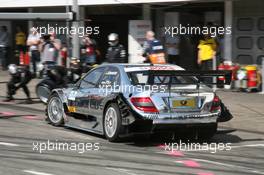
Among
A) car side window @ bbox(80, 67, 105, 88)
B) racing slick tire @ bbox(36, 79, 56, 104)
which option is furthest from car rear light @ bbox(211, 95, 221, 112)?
racing slick tire @ bbox(36, 79, 56, 104)

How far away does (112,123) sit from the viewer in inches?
390

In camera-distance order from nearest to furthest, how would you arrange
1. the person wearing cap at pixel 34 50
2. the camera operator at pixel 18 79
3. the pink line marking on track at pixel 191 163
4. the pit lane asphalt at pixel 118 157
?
the pit lane asphalt at pixel 118 157, the pink line marking on track at pixel 191 163, the camera operator at pixel 18 79, the person wearing cap at pixel 34 50

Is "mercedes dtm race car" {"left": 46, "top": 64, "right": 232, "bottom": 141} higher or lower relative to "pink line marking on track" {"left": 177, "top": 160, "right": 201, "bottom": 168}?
higher

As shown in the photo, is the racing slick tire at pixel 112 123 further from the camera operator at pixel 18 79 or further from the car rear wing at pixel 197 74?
the camera operator at pixel 18 79

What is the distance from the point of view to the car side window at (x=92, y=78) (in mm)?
10812

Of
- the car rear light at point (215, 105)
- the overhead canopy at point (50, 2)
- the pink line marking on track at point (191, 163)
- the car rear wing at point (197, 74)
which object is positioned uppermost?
the overhead canopy at point (50, 2)

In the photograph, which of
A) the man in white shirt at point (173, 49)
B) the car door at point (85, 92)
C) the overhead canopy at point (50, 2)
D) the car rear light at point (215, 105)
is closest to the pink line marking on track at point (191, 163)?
the car rear light at point (215, 105)

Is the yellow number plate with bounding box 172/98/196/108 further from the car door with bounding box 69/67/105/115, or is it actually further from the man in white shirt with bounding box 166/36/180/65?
the man in white shirt with bounding box 166/36/180/65

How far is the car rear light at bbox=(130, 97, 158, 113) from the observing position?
9.50 metres

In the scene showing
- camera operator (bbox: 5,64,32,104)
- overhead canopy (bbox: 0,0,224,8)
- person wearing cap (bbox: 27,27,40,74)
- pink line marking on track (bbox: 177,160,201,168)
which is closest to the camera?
pink line marking on track (bbox: 177,160,201,168)

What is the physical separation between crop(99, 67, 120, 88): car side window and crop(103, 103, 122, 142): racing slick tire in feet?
1.59

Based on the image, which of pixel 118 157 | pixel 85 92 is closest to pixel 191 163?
pixel 118 157

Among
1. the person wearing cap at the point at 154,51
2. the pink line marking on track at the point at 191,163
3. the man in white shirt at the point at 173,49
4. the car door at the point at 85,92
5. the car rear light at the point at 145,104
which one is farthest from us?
the man in white shirt at the point at 173,49

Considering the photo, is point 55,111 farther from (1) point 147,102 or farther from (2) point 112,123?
(1) point 147,102
